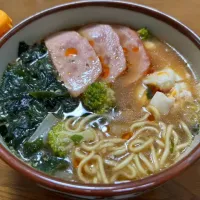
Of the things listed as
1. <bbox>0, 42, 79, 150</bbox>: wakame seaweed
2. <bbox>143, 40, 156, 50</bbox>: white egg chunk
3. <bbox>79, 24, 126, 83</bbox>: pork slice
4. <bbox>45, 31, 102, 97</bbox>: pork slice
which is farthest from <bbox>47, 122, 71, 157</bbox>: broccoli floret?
<bbox>143, 40, 156, 50</bbox>: white egg chunk

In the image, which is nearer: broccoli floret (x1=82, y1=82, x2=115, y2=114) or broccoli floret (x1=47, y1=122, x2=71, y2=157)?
broccoli floret (x1=47, y1=122, x2=71, y2=157)

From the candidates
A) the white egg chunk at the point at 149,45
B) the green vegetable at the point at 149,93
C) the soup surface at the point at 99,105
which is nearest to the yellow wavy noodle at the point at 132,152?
the soup surface at the point at 99,105

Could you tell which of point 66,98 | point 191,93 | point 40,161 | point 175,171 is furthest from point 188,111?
point 40,161

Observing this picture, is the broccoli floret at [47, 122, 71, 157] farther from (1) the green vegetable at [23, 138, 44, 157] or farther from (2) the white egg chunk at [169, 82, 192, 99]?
(2) the white egg chunk at [169, 82, 192, 99]

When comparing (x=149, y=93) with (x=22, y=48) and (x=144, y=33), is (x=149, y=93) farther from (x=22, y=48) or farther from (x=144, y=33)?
(x=22, y=48)

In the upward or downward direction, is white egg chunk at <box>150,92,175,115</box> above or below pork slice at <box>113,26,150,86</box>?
below

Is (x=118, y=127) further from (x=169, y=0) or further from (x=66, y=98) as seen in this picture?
(x=169, y=0)

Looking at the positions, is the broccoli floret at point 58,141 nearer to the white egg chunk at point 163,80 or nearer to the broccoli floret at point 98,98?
the broccoli floret at point 98,98
